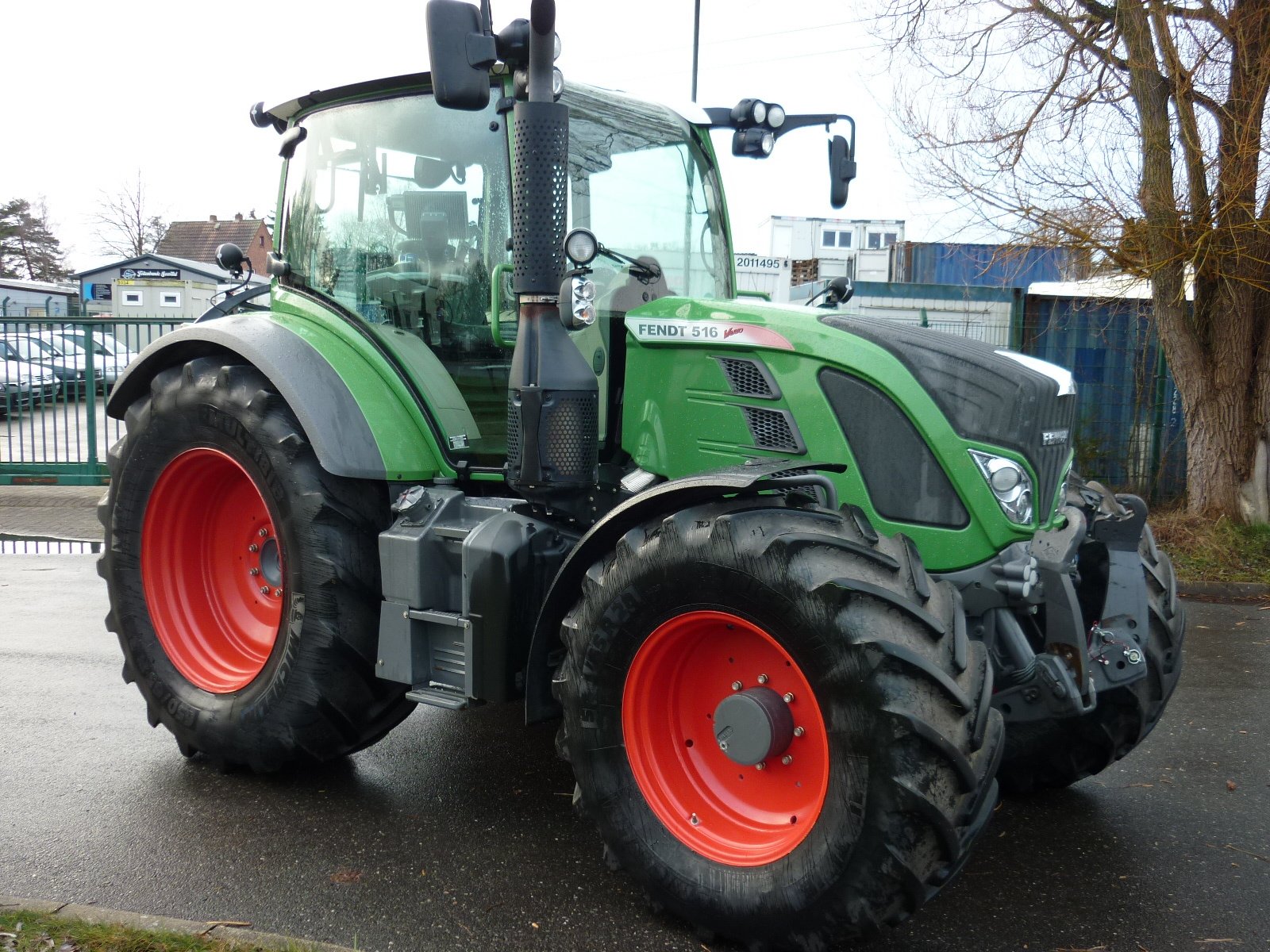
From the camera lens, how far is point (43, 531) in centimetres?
977

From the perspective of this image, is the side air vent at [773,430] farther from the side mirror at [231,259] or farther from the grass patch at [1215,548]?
the grass patch at [1215,548]

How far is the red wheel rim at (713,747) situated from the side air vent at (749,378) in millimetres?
813

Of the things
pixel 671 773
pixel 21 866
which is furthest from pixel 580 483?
pixel 21 866

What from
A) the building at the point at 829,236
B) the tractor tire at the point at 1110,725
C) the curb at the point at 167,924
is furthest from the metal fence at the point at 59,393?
the building at the point at 829,236

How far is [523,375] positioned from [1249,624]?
549 centimetres

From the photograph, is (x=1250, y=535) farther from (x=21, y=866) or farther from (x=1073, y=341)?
(x=21, y=866)

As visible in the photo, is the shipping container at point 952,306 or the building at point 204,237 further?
the building at point 204,237

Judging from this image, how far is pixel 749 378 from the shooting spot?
11.6ft

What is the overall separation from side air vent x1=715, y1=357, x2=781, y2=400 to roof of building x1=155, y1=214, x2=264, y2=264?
57086 mm

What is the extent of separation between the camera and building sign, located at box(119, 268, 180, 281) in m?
48.4

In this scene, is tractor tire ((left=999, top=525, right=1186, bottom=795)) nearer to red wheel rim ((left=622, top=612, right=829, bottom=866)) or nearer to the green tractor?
the green tractor

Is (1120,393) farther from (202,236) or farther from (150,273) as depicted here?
(202,236)

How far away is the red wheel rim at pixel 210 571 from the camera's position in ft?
14.3

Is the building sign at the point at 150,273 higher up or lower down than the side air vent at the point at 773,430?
higher up
